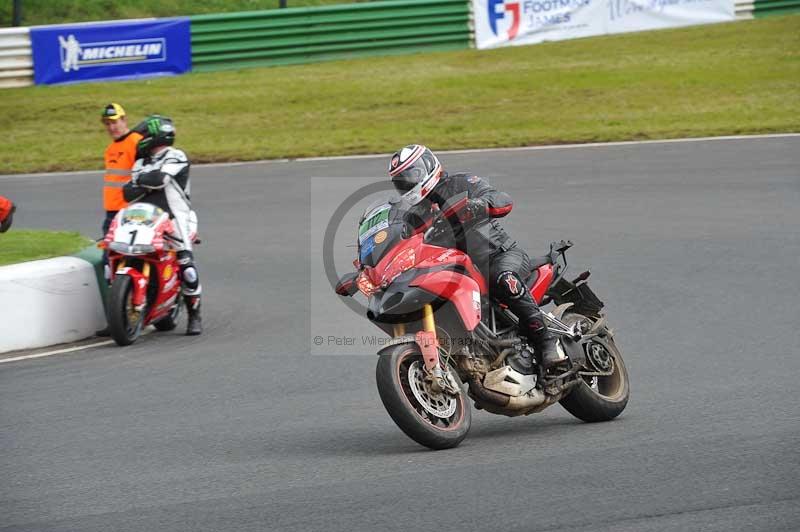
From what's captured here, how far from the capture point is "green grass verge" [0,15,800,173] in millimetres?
20781

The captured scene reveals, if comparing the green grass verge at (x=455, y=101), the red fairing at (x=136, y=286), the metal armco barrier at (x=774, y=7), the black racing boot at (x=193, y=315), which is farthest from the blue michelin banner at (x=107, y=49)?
the red fairing at (x=136, y=286)

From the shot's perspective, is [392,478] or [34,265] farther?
[34,265]

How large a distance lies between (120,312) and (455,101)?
15004 mm

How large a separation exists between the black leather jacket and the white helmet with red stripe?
10 centimetres

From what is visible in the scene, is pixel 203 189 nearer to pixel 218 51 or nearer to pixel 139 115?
pixel 139 115

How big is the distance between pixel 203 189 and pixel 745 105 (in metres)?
10.5

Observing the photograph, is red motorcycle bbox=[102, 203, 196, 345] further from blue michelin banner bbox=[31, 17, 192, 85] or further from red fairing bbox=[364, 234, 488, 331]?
blue michelin banner bbox=[31, 17, 192, 85]

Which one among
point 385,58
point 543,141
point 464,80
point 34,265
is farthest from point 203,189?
point 385,58

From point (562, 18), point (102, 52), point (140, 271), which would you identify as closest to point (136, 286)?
point (140, 271)

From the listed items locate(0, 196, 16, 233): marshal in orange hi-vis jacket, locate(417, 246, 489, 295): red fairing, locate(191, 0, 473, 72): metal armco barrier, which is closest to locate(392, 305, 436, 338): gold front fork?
locate(417, 246, 489, 295): red fairing

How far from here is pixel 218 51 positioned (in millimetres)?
26656

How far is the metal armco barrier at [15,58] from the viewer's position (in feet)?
79.6

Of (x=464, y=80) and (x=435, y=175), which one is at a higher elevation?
(x=464, y=80)

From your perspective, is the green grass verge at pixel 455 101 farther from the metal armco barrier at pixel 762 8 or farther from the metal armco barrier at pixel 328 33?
the metal armco barrier at pixel 762 8
